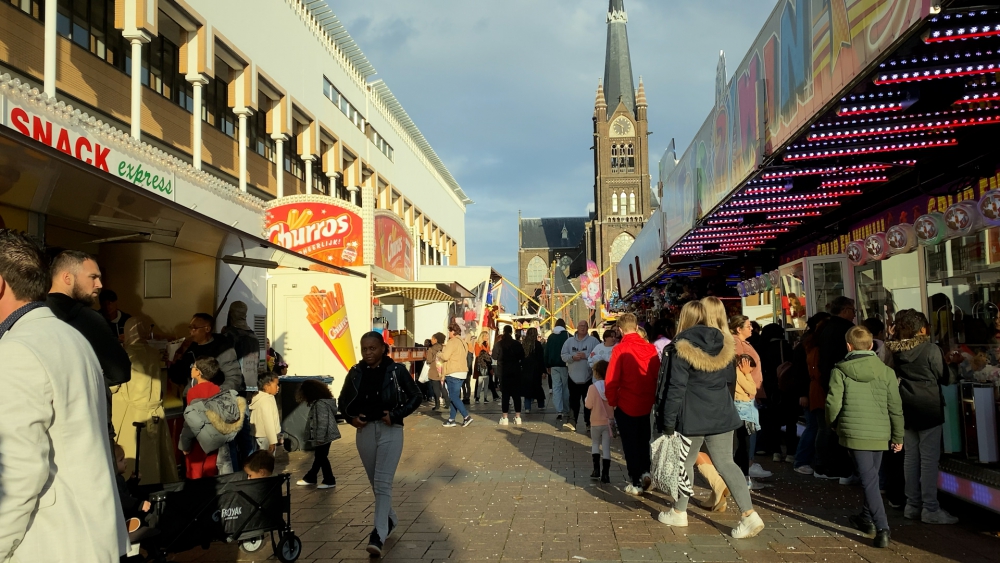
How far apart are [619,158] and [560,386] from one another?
3128 inches

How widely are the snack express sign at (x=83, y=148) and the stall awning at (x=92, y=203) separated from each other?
1.13 feet

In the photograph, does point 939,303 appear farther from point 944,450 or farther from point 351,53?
point 351,53

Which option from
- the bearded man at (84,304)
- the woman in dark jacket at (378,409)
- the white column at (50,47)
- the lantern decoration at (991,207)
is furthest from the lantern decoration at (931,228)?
the white column at (50,47)

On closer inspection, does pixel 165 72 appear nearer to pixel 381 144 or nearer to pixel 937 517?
pixel 937 517

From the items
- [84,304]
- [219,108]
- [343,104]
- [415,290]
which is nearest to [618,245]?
[343,104]

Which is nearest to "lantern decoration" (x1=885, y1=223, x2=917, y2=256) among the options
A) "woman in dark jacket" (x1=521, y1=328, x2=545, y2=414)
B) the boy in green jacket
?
the boy in green jacket

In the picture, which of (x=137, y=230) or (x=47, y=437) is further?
(x=137, y=230)

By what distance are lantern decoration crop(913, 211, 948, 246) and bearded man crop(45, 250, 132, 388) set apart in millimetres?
7126

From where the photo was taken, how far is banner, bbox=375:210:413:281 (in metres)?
17.4

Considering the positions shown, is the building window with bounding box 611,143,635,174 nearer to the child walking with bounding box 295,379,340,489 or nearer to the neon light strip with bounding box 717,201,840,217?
the neon light strip with bounding box 717,201,840,217

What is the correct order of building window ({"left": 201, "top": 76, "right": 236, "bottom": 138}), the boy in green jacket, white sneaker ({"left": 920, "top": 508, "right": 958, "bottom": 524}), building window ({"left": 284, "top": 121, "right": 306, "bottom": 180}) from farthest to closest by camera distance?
building window ({"left": 284, "top": 121, "right": 306, "bottom": 180}) < building window ({"left": 201, "top": 76, "right": 236, "bottom": 138}) < white sneaker ({"left": 920, "top": 508, "right": 958, "bottom": 524}) < the boy in green jacket

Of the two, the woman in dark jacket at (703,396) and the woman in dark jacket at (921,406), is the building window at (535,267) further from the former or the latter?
the woman in dark jacket at (703,396)

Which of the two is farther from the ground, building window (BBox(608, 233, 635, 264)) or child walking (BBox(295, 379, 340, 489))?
building window (BBox(608, 233, 635, 264))

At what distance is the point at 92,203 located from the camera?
19.4 ft
